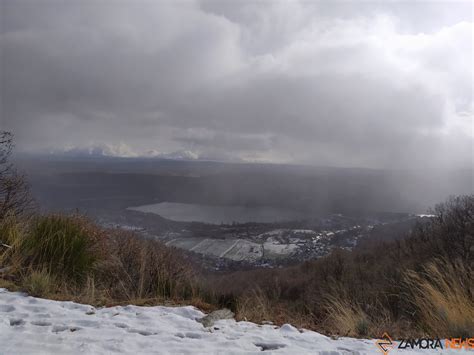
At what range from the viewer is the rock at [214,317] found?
11.0 ft

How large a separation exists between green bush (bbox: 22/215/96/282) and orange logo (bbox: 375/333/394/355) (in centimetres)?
466

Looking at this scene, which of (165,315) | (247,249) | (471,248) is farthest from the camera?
(247,249)

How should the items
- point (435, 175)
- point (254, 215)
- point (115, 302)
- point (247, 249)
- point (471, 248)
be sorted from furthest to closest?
point (435, 175) < point (254, 215) < point (247, 249) < point (471, 248) < point (115, 302)

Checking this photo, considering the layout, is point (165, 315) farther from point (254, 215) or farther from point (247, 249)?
point (254, 215)

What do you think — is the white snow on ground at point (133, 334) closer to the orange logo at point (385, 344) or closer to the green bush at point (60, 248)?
the orange logo at point (385, 344)

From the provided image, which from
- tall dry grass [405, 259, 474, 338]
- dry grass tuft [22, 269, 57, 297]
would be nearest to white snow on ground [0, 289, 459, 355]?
dry grass tuft [22, 269, 57, 297]

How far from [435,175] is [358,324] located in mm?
151883

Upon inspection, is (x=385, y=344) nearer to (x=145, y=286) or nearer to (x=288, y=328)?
(x=288, y=328)

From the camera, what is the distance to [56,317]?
10.1 feet

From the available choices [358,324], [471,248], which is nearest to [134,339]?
[358,324]

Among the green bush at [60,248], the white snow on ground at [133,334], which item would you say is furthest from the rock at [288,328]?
the green bush at [60,248]

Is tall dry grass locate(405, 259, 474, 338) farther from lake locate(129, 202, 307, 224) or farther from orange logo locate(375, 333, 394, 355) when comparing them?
lake locate(129, 202, 307, 224)

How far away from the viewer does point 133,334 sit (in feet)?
9.25

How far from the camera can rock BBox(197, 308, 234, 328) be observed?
3340mm
